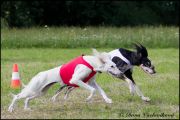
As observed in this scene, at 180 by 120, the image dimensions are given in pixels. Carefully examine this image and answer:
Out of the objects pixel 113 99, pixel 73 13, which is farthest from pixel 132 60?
pixel 73 13

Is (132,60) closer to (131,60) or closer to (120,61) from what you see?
(131,60)

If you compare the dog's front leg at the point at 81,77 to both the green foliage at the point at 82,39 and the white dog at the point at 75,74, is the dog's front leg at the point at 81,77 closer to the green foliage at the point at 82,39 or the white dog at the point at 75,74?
the white dog at the point at 75,74

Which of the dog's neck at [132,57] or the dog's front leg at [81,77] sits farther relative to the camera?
the dog's neck at [132,57]

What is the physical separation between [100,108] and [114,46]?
14559 millimetres

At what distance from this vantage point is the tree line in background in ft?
144

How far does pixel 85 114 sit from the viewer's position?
826cm

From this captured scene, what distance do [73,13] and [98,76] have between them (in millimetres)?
34693

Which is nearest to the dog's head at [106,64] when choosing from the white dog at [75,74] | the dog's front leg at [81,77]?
the white dog at [75,74]

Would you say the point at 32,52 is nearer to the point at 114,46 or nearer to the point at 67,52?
the point at 67,52

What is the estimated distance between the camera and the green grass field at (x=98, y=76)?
8.51 m

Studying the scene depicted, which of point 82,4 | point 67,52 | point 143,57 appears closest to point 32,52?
point 67,52

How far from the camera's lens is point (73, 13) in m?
46.7

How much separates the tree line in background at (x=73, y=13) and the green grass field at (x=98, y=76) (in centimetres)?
1853

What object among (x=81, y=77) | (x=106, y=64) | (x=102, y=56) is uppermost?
(x=102, y=56)
